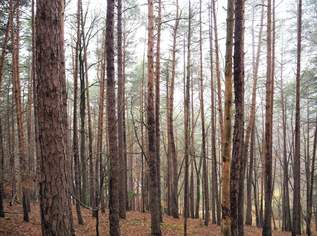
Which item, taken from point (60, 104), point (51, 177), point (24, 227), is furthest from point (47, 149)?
point (24, 227)

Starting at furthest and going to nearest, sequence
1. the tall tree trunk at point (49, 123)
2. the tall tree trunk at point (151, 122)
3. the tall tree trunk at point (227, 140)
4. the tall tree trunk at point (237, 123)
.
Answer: the tall tree trunk at point (151, 122)
the tall tree trunk at point (237, 123)
the tall tree trunk at point (227, 140)
the tall tree trunk at point (49, 123)

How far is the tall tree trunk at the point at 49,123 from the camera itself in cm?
358

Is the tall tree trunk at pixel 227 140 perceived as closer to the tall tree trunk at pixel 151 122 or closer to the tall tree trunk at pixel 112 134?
the tall tree trunk at pixel 112 134

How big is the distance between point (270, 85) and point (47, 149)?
34.5ft

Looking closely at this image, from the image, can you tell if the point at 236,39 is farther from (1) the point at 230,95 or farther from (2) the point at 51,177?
(2) the point at 51,177

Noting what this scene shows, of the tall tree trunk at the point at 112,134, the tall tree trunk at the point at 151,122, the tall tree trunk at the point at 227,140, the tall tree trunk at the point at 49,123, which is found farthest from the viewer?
the tall tree trunk at the point at 151,122

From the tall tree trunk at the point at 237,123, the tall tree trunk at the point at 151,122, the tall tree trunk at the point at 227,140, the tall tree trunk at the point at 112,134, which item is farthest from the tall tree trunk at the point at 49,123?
the tall tree trunk at the point at 151,122

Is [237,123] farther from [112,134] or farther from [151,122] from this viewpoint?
[151,122]

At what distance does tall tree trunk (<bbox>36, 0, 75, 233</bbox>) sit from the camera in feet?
11.7

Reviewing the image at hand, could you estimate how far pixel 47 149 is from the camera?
11.9 feet

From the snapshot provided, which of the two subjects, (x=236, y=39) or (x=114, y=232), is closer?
(x=236, y=39)

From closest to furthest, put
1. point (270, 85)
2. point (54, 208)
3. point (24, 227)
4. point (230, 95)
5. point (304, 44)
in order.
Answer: point (54, 208), point (230, 95), point (24, 227), point (270, 85), point (304, 44)

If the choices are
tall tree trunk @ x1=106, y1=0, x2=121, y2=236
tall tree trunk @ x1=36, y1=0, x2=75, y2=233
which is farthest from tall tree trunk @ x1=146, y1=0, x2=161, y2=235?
tall tree trunk @ x1=36, y1=0, x2=75, y2=233

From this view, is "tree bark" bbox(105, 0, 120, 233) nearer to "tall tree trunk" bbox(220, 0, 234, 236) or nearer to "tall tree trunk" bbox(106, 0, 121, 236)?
"tall tree trunk" bbox(106, 0, 121, 236)
